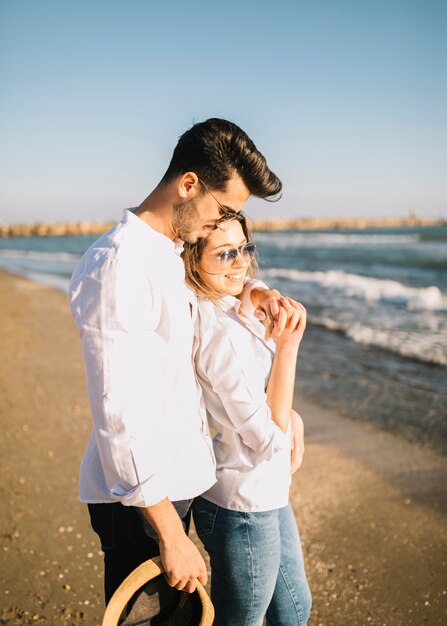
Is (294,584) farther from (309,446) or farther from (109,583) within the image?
(309,446)

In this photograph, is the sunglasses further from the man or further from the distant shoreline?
the distant shoreline

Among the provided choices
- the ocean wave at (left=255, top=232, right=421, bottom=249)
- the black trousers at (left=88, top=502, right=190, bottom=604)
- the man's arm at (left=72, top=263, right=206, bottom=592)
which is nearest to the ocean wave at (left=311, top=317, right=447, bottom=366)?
the black trousers at (left=88, top=502, right=190, bottom=604)

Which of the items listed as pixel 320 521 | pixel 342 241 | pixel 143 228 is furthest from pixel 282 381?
pixel 342 241

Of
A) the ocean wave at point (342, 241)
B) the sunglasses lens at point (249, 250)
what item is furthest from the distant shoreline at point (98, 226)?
the sunglasses lens at point (249, 250)

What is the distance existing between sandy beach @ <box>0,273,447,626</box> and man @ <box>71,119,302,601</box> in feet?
5.09

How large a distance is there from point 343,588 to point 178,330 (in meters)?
2.40

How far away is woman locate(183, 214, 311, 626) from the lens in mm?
1594

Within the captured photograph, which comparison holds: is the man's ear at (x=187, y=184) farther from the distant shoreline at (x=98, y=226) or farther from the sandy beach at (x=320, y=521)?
the distant shoreline at (x=98, y=226)

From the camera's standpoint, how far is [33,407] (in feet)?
17.7

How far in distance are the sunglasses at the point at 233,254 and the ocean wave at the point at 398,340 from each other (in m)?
6.53

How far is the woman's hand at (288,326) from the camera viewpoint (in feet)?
5.73

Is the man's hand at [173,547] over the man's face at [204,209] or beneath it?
beneath

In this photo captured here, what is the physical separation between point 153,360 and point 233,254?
2.32 feet

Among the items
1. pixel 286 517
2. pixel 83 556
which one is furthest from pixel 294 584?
pixel 83 556
